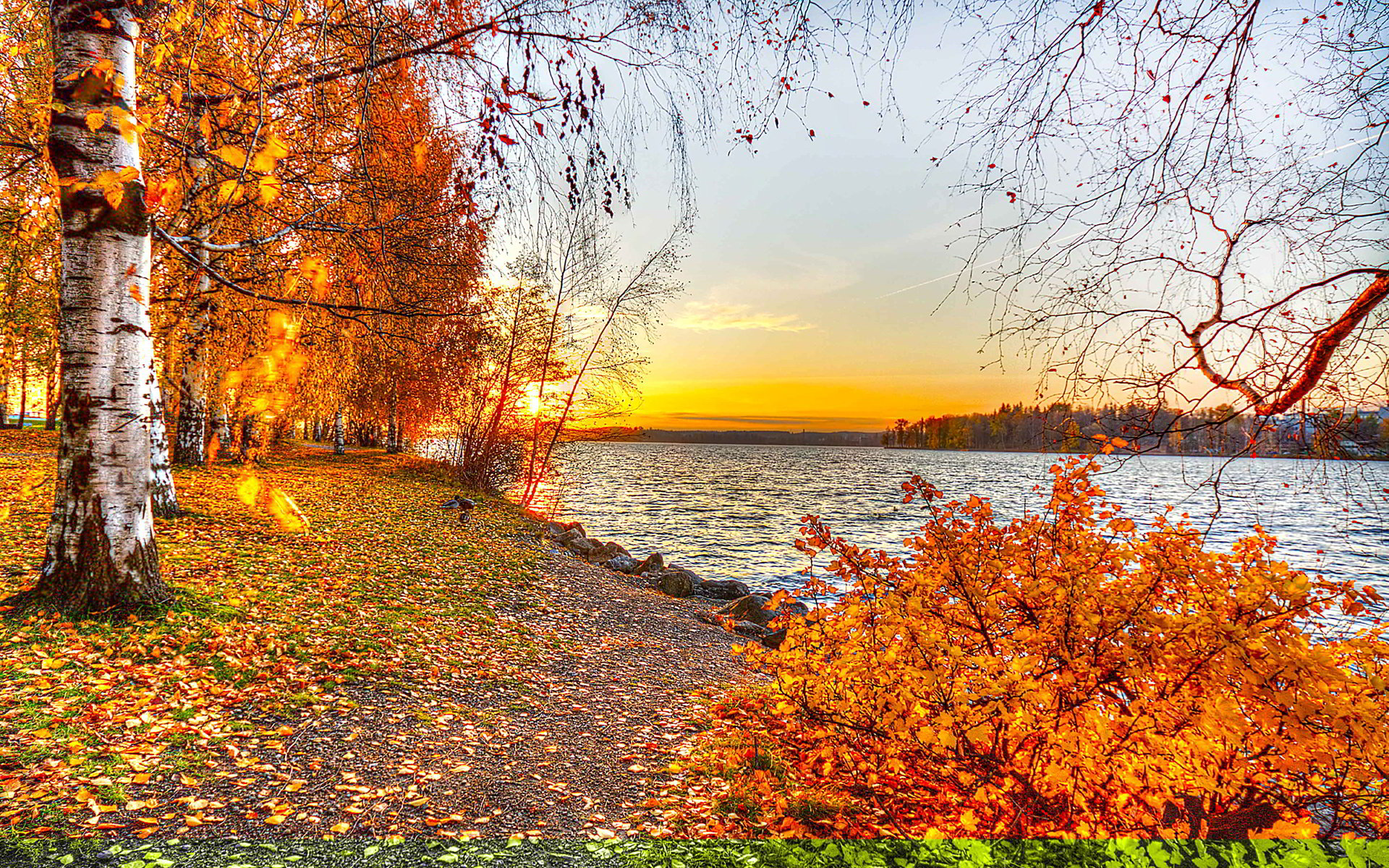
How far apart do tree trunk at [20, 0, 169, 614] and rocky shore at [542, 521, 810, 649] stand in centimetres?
646

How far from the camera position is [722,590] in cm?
1192

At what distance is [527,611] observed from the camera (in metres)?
8.06

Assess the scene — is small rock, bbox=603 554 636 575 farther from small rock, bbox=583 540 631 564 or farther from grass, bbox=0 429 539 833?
grass, bbox=0 429 539 833

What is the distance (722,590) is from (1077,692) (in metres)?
9.03

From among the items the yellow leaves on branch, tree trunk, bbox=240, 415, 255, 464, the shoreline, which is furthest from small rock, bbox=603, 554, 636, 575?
the yellow leaves on branch

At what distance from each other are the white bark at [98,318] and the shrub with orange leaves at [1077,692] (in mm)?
5229

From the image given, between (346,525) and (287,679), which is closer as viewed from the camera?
(287,679)

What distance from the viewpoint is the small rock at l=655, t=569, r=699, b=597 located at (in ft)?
38.1

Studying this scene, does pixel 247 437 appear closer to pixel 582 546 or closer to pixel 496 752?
pixel 582 546

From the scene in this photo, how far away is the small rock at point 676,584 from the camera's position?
457 inches

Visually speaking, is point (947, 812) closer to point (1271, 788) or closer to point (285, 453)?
point (1271, 788)

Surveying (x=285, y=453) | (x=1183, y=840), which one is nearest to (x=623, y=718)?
(x=1183, y=840)

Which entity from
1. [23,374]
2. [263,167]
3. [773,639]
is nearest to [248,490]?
[773,639]

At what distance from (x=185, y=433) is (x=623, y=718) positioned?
539 inches
